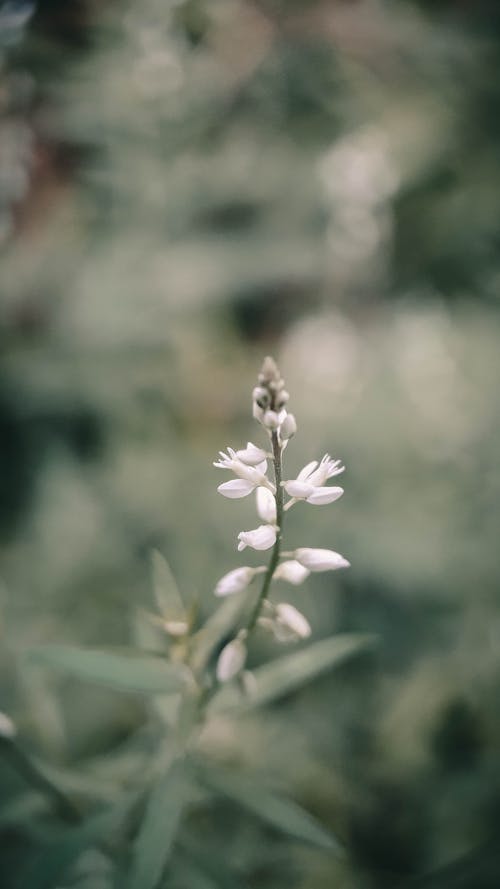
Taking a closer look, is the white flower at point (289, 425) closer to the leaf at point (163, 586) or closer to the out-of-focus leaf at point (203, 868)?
the leaf at point (163, 586)

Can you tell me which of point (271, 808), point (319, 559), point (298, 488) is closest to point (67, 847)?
point (271, 808)

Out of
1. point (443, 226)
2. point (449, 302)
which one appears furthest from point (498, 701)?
point (443, 226)

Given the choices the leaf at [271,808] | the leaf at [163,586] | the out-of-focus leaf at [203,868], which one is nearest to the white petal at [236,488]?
the leaf at [163,586]

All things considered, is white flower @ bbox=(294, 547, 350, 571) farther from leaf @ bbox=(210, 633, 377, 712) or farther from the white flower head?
leaf @ bbox=(210, 633, 377, 712)

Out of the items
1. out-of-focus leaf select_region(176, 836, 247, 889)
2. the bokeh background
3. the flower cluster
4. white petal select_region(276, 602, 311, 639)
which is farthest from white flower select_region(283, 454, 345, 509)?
the bokeh background

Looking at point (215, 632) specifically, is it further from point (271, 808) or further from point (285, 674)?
point (271, 808)

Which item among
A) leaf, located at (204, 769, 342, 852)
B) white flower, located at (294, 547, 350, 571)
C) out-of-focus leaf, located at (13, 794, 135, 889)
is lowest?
out-of-focus leaf, located at (13, 794, 135, 889)
